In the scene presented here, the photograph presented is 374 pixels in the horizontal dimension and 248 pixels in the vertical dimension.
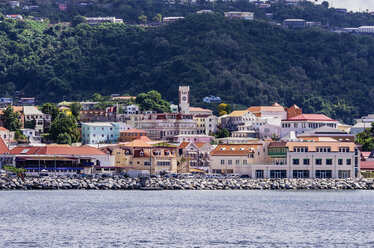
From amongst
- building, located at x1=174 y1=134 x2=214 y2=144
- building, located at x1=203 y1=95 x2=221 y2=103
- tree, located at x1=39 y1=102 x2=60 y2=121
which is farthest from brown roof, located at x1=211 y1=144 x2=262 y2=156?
building, located at x1=203 y1=95 x2=221 y2=103

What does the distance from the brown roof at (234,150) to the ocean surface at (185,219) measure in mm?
17612

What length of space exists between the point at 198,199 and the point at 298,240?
2875 centimetres

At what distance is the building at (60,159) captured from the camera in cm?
11500

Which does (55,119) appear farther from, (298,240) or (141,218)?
(298,240)

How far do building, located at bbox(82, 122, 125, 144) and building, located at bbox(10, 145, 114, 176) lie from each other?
75.7 feet

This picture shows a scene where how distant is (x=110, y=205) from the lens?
83.0 metres

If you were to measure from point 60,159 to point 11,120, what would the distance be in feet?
108

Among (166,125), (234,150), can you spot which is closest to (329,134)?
(234,150)

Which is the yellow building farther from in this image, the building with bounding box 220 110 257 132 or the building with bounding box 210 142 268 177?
the building with bounding box 210 142 268 177

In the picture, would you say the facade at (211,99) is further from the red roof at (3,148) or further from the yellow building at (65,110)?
the red roof at (3,148)

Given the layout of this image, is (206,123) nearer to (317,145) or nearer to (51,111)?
(51,111)

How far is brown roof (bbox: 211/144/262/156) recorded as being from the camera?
380 feet

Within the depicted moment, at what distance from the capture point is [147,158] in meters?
120

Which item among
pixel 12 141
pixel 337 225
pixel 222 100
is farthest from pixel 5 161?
pixel 222 100
